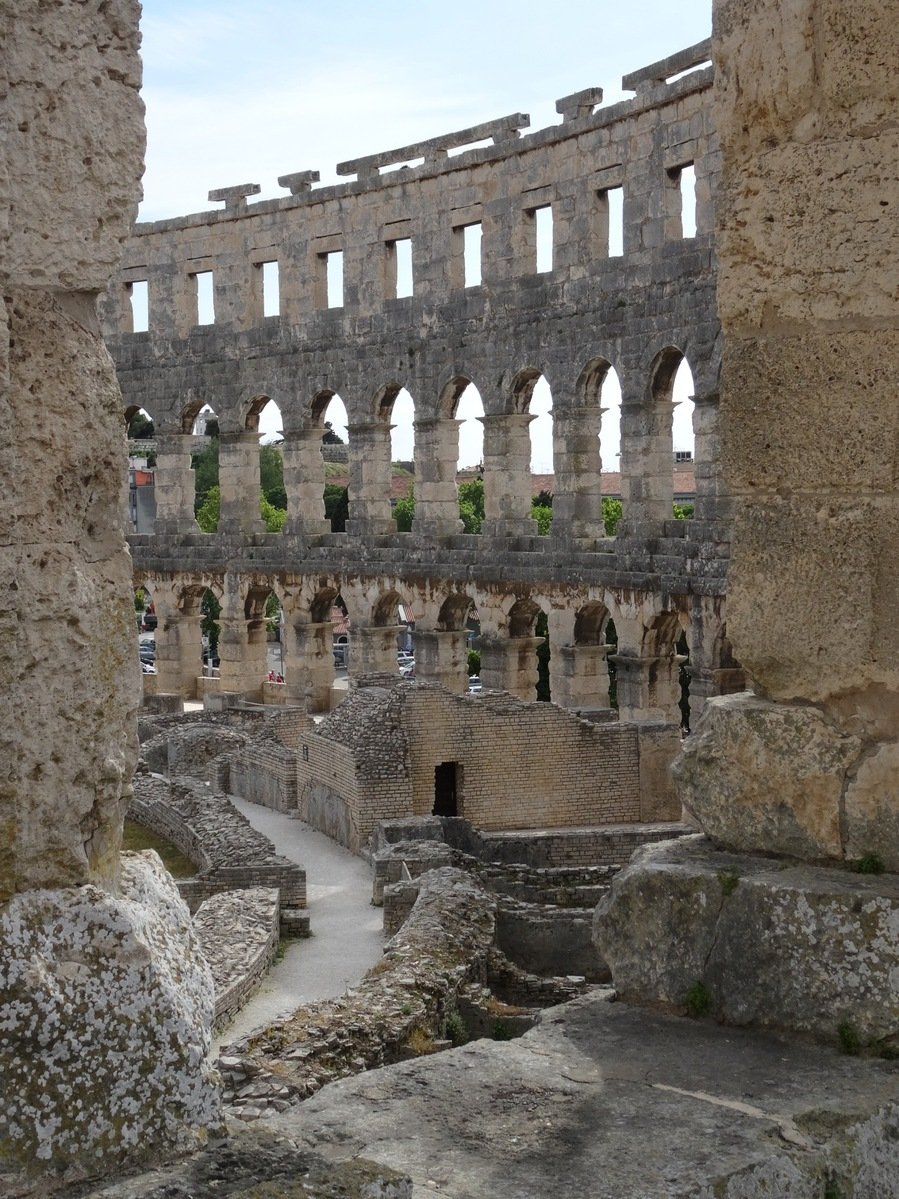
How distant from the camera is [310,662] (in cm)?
3238

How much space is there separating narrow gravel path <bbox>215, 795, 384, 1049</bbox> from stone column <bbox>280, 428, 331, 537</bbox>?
36.8ft

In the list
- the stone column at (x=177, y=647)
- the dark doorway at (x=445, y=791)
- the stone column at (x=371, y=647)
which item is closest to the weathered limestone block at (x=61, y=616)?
the dark doorway at (x=445, y=791)

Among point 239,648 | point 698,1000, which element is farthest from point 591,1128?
point 239,648

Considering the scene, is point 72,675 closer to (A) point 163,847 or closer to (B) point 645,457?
(A) point 163,847

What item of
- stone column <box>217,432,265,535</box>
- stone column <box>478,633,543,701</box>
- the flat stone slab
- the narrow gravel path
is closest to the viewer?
the flat stone slab

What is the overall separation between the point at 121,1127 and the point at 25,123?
2015 mm

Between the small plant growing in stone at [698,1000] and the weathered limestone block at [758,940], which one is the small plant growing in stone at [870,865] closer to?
the weathered limestone block at [758,940]

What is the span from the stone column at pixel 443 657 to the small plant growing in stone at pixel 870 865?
24647 millimetres

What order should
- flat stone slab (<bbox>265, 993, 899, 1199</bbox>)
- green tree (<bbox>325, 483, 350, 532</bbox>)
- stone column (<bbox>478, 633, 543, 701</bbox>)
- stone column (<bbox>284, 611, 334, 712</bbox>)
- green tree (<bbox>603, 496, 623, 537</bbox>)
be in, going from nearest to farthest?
flat stone slab (<bbox>265, 993, 899, 1199</bbox>) < stone column (<bbox>478, 633, 543, 701</bbox>) < stone column (<bbox>284, 611, 334, 712</bbox>) < green tree (<bbox>603, 496, 623, 537</bbox>) < green tree (<bbox>325, 483, 350, 532</bbox>)

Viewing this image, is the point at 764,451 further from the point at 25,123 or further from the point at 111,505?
the point at 25,123

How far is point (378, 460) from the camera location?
103 feet

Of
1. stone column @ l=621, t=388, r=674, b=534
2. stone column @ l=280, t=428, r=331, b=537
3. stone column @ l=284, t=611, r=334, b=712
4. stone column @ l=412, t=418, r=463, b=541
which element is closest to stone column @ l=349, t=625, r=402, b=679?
stone column @ l=284, t=611, r=334, b=712

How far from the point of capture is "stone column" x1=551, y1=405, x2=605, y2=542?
26953 mm

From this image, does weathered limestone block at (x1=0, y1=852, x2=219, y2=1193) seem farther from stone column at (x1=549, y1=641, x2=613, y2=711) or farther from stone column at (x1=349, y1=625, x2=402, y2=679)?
stone column at (x1=349, y1=625, x2=402, y2=679)
